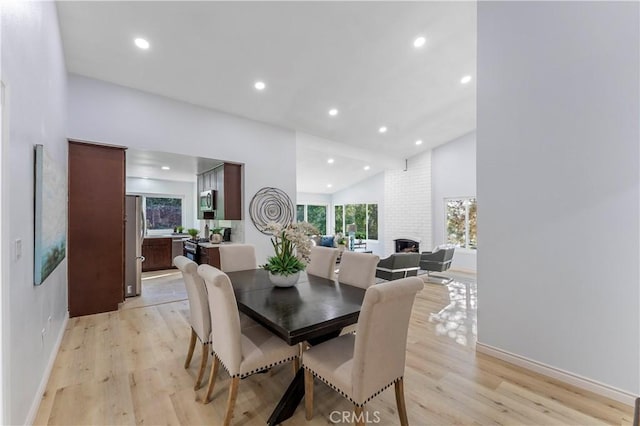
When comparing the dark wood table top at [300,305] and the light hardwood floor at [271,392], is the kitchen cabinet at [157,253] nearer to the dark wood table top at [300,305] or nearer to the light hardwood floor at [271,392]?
the light hardwood floor at [271,392]

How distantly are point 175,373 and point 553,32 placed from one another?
14.0 ft

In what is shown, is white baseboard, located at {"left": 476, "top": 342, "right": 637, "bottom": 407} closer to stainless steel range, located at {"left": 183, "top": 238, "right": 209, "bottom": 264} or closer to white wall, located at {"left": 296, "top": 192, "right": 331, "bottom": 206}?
stainless steel range, located at {"left": 183, "top": 238, "right": 209, "bottom": 264}

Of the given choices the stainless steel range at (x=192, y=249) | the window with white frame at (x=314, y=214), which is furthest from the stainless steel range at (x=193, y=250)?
the window with white frame at (x=314, y=214)

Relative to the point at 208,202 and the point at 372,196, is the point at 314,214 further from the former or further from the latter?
the point at 208,202

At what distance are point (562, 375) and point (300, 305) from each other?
7.21 ft

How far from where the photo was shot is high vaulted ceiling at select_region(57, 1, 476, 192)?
2896 mm

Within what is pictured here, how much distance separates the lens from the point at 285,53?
11.6 feet

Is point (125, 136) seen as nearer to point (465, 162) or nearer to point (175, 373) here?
point (175, 373)

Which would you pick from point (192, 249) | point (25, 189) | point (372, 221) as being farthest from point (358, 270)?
point (372, 221)

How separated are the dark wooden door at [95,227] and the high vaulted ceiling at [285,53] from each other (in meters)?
1.10

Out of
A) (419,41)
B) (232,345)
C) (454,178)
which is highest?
(419,41)

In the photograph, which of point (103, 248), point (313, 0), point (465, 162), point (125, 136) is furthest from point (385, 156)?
point (103, 248)

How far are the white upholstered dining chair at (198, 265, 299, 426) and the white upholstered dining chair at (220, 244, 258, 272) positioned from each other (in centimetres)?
129

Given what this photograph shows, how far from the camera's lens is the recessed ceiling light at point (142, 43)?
3.12m
